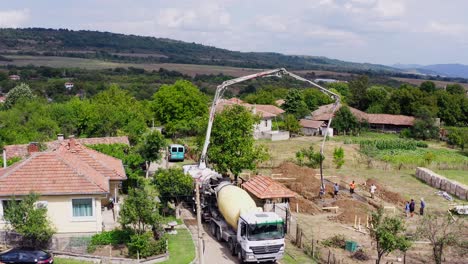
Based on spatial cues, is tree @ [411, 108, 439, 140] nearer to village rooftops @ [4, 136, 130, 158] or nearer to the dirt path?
village rooftops @ [4, 136, 130, 158]

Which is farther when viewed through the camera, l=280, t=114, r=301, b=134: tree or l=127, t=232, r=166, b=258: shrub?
l=280, t=114, r=301, b=134: tree

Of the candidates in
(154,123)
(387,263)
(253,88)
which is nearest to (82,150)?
(387,263)

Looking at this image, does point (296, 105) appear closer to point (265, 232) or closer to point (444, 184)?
point (444, 184)

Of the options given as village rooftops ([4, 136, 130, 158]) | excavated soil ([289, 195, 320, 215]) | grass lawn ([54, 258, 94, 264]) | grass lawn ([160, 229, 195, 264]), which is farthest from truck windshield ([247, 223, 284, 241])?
village rooftops ([4, 136, 130, 158])

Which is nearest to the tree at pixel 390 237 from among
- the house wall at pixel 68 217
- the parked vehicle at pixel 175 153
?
the house wall at pixel 68 217

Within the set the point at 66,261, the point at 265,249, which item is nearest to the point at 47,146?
the point at 66,261
